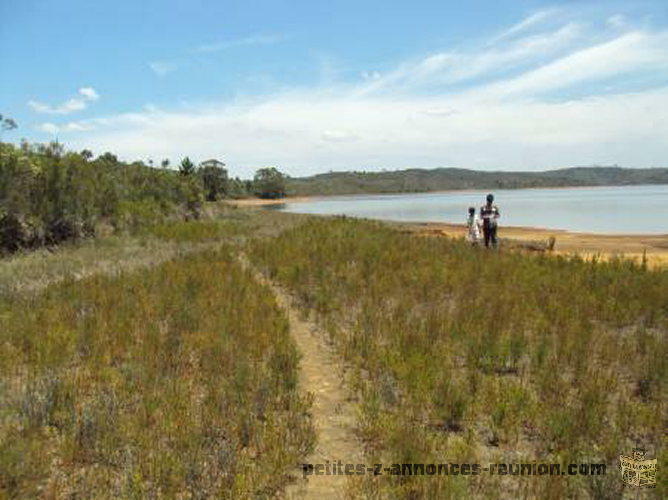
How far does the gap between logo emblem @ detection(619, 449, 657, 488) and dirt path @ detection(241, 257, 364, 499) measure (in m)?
2.33

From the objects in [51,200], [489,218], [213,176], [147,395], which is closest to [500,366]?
[147,395]

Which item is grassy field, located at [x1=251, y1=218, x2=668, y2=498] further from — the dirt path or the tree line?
the tree line

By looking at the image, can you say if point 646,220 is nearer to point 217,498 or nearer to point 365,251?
point 365,251

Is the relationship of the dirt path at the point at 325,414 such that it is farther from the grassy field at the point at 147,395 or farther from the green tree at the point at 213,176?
the green tree at the point at 213,176

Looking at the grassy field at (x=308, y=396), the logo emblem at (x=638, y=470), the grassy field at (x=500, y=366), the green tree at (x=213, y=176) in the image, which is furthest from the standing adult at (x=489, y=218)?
the green tree at (x=213, y=176)

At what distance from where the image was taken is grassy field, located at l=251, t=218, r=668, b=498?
4.84 metres

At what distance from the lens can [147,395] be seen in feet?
19.4

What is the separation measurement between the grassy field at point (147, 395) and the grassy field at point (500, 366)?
3.43 ft

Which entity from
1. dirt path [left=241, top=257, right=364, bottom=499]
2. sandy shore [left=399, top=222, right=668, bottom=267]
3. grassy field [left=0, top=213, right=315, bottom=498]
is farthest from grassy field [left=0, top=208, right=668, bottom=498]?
sandy shore [left=399, top=222, right=668, bottom=267]

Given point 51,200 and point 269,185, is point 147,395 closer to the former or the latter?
point 51,200

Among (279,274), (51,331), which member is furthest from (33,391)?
(279,274)

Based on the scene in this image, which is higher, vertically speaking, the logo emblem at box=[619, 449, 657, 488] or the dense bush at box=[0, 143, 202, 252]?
the dense bush at box=[0, 143, 202, 252]

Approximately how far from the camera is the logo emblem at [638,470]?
4500mm

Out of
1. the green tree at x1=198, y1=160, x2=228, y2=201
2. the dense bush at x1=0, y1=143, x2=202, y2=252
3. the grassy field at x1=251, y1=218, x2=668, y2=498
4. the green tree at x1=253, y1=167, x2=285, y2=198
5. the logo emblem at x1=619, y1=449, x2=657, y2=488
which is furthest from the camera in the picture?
the green tree at x1=253, y1=167, x2=285, y2=198
